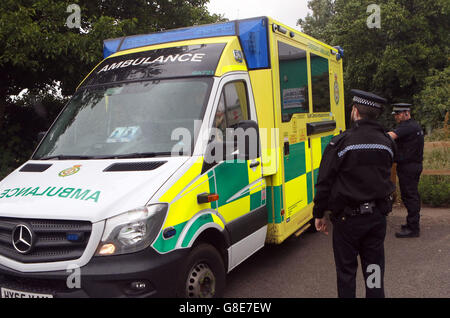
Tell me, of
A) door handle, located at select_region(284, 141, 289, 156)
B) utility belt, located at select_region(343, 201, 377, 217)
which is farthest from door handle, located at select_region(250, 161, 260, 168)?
utility belt, located at select_region(343, 201, 377, 217)

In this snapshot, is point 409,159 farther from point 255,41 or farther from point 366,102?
point 366,102

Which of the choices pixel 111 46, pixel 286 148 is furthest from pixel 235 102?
pixel 111 46

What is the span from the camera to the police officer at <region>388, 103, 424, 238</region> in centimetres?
616

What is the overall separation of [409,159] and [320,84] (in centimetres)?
166

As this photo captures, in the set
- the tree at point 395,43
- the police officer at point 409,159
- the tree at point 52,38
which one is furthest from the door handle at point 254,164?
the tree at point 395,43

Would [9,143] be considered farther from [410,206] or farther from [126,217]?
[410,206]

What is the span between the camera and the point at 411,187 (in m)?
6.24

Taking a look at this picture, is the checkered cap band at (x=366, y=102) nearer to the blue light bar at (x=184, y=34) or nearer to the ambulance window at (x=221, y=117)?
the ambulance window at (x=221, y=117)

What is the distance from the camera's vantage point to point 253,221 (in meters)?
4.45

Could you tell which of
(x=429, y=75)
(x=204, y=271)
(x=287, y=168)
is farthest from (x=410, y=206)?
(x=429, y=75)

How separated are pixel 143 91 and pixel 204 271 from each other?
178 centimetres

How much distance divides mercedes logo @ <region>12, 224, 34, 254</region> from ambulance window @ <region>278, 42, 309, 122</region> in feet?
9.63

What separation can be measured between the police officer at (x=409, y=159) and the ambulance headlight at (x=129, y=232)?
427 centimetres

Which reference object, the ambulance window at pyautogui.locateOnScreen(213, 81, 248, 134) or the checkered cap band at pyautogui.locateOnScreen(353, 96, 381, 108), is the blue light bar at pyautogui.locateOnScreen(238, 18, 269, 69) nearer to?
the ambulance window at pyautogui.locateOnScreen(213, 81, 248, 134)
